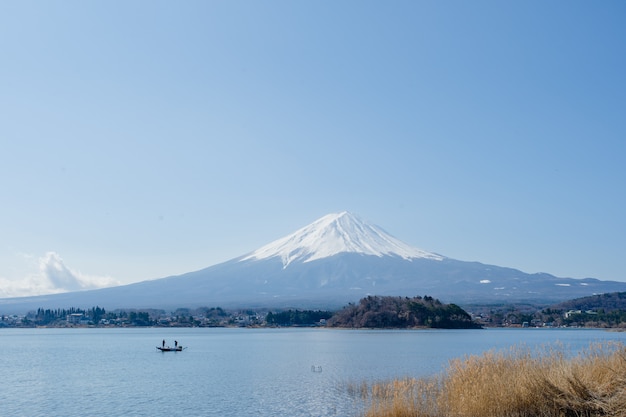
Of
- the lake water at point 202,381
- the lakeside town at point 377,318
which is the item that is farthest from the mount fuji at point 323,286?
the lake water at point 202,381

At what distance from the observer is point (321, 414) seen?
696 inches

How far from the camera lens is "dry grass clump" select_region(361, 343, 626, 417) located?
1197 cm

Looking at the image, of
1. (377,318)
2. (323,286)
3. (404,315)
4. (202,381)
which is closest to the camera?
(202,381)

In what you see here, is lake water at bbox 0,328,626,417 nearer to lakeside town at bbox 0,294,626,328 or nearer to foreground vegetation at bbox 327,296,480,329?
foreground vegetation at bbox 327,296,480,329

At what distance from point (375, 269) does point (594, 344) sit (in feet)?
577

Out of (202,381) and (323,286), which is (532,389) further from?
(323,286)

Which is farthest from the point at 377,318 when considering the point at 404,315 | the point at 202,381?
the point at 202,381

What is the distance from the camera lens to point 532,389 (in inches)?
497

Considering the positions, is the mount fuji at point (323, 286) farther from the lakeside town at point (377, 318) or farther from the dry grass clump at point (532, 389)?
the dry grass clump at point (532, 389)

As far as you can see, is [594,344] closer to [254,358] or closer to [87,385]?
[87,385]

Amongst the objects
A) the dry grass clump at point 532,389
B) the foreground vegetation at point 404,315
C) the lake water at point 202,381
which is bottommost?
the lake water at point 202,381

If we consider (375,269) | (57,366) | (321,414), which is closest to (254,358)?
(57,366)

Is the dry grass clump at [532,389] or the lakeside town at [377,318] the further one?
the lakeside town at [377,318]

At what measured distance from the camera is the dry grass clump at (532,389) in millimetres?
11969
